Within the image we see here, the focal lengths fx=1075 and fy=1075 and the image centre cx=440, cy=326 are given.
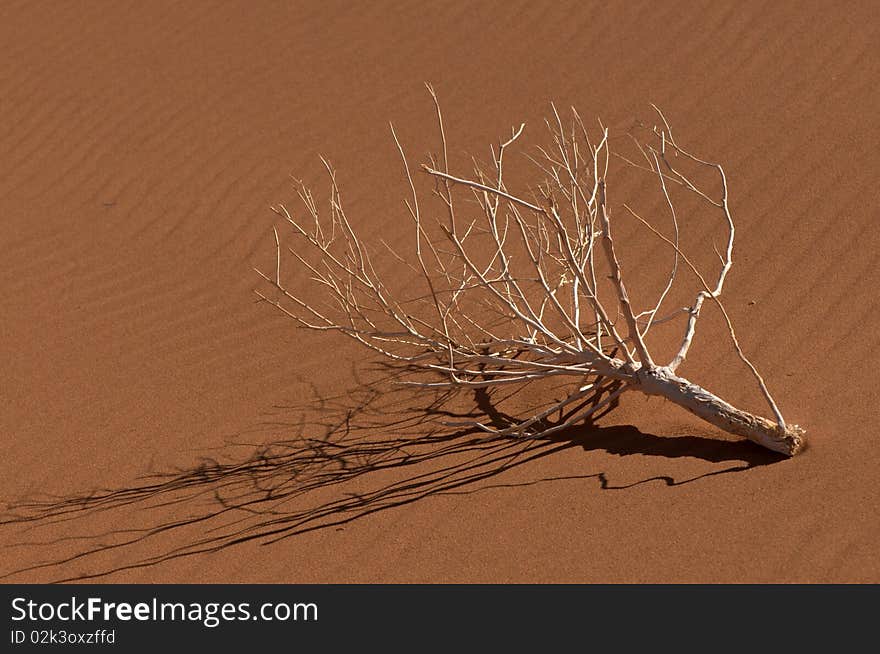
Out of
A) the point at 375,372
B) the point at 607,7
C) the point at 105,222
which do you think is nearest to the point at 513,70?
the point at 607,7

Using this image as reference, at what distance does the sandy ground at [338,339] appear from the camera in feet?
11.6

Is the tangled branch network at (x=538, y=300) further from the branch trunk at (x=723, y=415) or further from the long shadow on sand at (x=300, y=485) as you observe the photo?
the long shadow on sand at (x=300, y=485)

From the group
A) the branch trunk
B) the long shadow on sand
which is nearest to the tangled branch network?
the branch trunk

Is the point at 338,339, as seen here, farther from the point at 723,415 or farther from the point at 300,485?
the point at 723,415

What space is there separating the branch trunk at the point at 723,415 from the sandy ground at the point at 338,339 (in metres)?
0.07

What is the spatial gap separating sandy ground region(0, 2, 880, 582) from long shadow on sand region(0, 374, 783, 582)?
1cm

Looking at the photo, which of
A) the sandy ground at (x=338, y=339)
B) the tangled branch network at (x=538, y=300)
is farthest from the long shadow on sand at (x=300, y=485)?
the tangled branch network at (x=538, y=300)

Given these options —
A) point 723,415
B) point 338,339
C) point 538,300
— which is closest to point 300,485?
point 338,339

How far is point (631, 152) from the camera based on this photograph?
6.33 metres

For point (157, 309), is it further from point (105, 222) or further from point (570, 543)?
point (570, 543)

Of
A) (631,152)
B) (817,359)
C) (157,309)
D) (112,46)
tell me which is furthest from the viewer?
(112,46)

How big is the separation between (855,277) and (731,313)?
585 millimetres

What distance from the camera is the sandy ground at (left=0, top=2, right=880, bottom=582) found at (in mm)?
3551

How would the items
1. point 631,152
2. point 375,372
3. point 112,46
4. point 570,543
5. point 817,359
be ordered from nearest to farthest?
1. point 570,543
2. point 817,359
3. point 375,372
4. point 631,152
5. point 112,46
